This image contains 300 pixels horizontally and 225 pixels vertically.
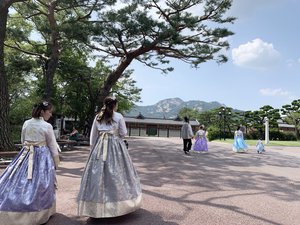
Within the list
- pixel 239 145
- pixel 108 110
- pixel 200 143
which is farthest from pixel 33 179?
pixel 239 145

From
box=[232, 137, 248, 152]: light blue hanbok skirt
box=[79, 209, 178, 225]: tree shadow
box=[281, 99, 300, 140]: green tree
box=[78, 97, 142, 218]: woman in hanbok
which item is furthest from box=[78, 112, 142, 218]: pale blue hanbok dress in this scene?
box=[281, 99, 300, 140]: green tree

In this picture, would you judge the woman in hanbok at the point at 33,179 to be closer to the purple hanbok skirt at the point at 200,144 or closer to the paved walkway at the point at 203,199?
the paved walkway at the point at 203,199

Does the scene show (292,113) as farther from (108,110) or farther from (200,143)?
(108,110)

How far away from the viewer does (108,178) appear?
4.23m

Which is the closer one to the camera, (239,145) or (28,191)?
(28,191)

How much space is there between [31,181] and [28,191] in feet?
0.46

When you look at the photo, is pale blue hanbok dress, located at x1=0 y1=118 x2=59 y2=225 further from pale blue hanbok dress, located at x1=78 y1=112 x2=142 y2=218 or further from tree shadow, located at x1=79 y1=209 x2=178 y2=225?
tree shadow, located at x1=79 y1=209 x2=178 y2=225

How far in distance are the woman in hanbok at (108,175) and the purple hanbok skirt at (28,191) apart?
429mm

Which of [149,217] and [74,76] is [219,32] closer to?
[74,76]

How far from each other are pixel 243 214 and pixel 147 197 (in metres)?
1.70

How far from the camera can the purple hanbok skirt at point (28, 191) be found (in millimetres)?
3775

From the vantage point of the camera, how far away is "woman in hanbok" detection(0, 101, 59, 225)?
3.79 meters

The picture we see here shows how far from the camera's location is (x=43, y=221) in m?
4.02

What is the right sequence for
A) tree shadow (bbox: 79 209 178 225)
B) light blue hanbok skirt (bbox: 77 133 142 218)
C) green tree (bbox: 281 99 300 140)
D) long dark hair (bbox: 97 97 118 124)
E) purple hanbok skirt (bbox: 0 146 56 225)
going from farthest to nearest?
green tree (bbox: 281 99 300 140), long dark hair (bbox: 97 97 118 124), tree shadow (bbox: 79 209 178 225), light blue hanbok skirt (bbox: 77 133 142 218), purple hanbok skirt (bbox: 0 146 56 225)
